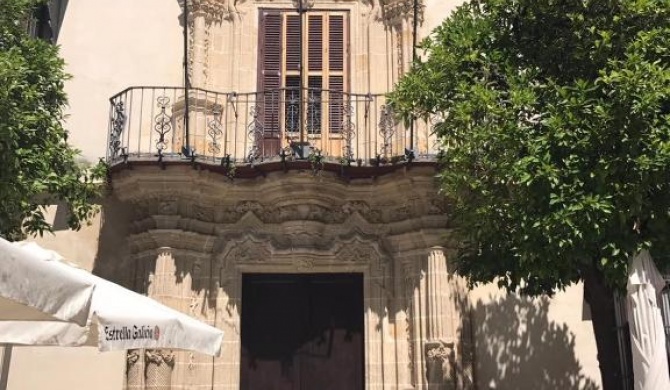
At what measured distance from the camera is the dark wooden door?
10.3 m

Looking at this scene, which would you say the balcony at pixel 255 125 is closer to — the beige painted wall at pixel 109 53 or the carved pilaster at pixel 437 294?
the beige painted wall at pixel 109 53

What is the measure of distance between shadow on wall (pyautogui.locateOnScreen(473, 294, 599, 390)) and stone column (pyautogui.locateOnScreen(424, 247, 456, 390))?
48cm

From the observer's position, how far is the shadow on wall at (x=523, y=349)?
9.91 meters

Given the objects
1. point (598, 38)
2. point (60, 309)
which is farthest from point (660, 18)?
point (60, 309)

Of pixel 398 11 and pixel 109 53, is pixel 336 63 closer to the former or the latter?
A: pixel 398 11

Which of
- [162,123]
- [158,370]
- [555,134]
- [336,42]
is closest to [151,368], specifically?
[158,370]

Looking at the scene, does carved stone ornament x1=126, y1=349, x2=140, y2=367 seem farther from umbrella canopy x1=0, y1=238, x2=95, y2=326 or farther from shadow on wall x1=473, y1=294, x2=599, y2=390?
umbrella canopy x1=0, y1=238, x2=95, y2=326

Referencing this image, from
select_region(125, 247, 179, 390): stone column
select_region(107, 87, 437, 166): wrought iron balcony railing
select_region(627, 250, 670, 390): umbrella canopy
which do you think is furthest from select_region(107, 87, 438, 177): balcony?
select_region(627, 250, 670, 390): umbrella canopy

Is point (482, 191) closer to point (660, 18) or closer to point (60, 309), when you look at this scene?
point (660, 18)

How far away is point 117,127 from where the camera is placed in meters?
10.4

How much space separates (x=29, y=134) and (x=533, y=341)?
6.71 m

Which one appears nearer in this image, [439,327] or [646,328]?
[646,328]

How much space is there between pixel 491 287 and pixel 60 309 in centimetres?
693

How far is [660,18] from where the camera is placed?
6.67 meters
